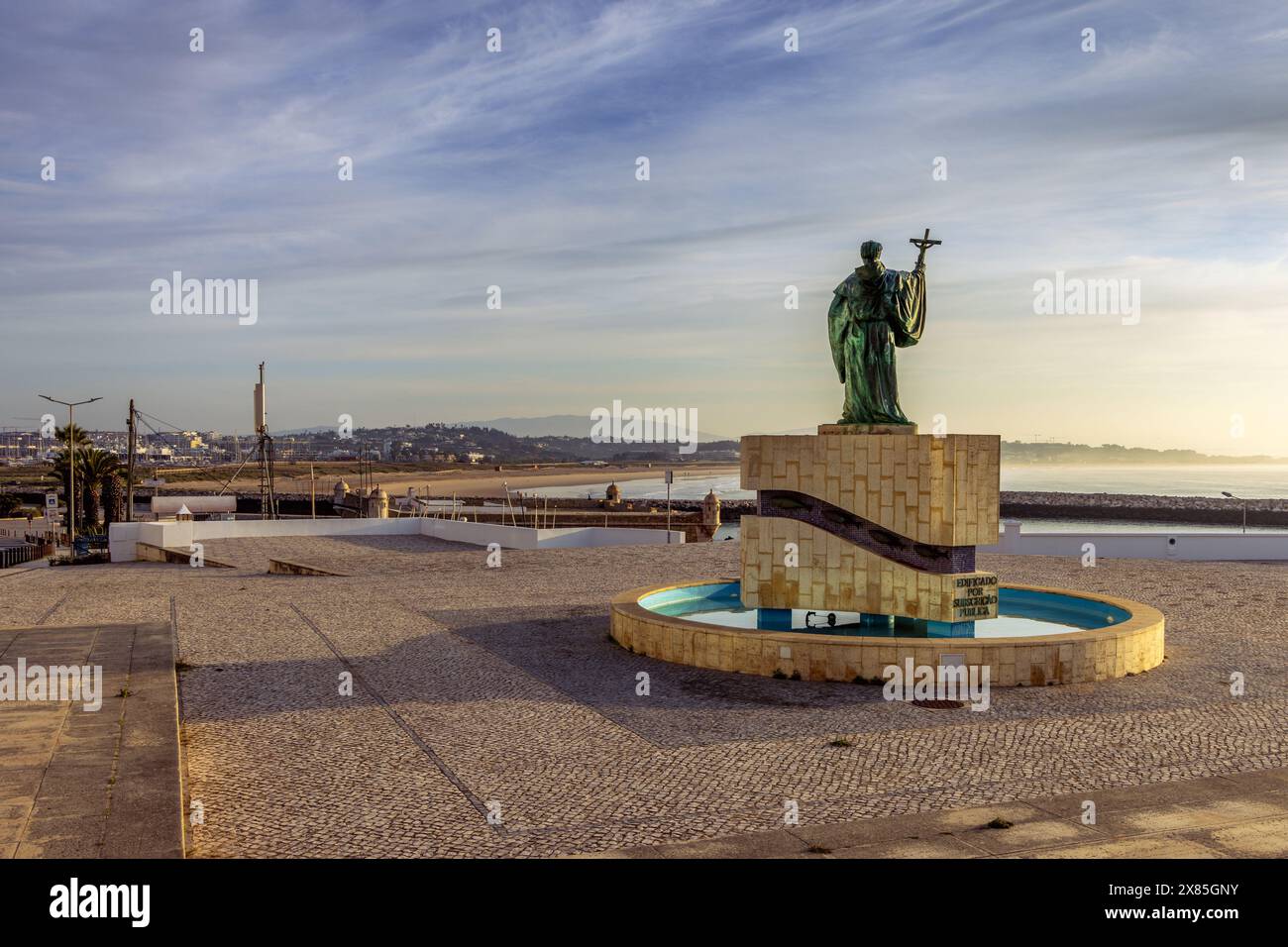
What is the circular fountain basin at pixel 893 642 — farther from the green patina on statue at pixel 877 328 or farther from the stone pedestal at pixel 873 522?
the green patina on statue at pixel 877 328

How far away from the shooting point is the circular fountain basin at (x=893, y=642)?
11.9m

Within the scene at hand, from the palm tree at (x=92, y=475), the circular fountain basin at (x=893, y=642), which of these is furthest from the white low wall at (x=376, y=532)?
the palm tree at (x=92, y=475)

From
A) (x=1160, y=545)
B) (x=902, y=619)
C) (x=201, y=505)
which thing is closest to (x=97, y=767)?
(x=902, y=619)

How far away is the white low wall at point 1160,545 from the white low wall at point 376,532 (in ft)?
32.2

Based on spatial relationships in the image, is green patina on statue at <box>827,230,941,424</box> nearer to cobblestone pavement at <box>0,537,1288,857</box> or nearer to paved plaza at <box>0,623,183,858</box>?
cobblestone pavement at <box>0,537,1288,857</box>

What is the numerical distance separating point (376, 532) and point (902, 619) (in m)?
22.2

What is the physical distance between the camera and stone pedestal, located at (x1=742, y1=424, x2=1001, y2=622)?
13.4 m

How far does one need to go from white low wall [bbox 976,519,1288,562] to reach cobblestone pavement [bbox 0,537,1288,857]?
31.8 feet

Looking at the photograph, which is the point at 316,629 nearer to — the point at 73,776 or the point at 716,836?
the point at 73,776

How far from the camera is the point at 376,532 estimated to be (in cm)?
3344

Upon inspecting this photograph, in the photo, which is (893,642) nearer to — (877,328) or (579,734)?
(579,734)

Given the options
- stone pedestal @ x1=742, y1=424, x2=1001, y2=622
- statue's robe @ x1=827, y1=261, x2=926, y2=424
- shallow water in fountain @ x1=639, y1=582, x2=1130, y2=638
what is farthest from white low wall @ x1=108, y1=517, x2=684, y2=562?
statue's robe @ x1=827, y1=261, x2=926, y2=424
